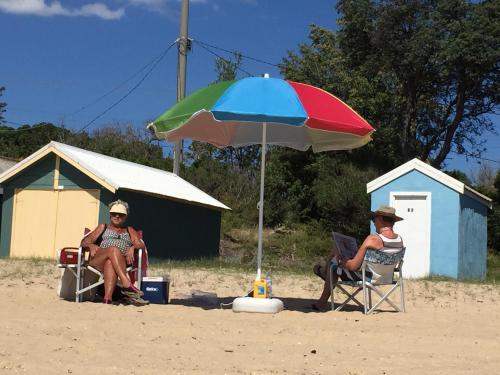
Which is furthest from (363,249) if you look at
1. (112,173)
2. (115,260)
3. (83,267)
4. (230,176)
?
(230,176)

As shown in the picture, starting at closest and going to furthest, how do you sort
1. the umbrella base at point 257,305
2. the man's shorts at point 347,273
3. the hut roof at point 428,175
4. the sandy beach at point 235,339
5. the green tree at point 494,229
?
the sandy beach at point 235,339 → the umbrella base at point 257,305 → the man's shorts at point 347,273 → the hut roof at point 428,175 → the green tree at point 494,229

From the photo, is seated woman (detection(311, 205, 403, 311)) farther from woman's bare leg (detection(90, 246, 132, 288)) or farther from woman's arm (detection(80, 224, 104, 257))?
woman's arm (detection(80, 224, 104, 257))

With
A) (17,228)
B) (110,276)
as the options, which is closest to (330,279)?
(110,276)

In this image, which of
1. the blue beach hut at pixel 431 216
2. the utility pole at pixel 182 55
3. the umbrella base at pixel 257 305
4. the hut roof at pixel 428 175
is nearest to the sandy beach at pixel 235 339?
the umbrella base at pixel 257 305

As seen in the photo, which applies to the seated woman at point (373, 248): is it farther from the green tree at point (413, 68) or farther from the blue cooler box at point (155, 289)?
the green tree at point (413, 68)

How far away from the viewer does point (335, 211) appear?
72.5 ft

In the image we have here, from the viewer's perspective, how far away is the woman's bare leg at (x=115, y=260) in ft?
22.3

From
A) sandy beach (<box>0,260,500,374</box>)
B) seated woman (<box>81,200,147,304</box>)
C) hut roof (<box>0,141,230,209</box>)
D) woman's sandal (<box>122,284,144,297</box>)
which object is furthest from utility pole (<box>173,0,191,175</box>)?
woman's sandal (<box>122,284,144,297</box>)

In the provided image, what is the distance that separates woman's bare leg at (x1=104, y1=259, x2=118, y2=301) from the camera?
6.86 metres

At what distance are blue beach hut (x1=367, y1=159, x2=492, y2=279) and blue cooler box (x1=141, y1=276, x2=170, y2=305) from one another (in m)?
7.70

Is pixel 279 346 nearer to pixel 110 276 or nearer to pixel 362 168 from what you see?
pixel 110 276

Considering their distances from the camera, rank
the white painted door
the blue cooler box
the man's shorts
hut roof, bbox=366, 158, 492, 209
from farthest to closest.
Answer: the white painted door → hut roof, bbox=366, 158, 492, 209 → the blue cooler box → the man's shorts

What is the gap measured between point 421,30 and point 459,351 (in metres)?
18.4

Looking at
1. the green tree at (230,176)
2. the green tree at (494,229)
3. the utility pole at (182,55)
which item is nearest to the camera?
the utility pole at (182,55)
